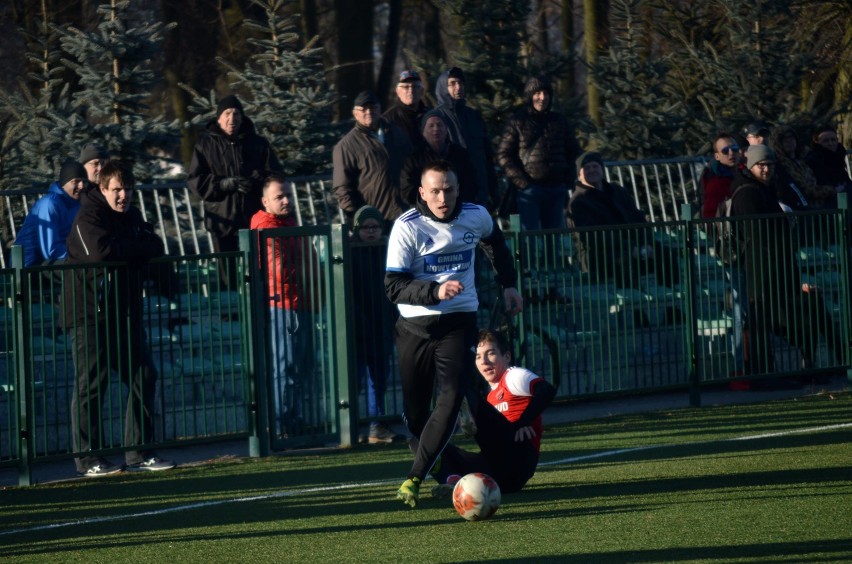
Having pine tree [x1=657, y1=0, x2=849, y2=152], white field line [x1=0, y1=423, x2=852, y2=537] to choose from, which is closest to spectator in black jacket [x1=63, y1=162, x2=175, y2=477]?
white field line [x1=0, y1=423, x2=852, y2=537]

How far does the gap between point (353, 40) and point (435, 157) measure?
1210 cm

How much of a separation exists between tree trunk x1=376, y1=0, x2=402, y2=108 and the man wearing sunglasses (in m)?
13.2

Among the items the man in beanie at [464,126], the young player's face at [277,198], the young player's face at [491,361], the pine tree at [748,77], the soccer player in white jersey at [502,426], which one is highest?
the pine tree at [748,77]

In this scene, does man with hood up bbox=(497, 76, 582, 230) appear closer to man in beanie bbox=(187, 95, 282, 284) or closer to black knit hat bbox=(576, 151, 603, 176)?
black knit hat bbox=(576, 151, 603, 176)

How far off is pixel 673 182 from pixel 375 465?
9132mm

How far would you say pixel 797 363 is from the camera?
13383 millimetres

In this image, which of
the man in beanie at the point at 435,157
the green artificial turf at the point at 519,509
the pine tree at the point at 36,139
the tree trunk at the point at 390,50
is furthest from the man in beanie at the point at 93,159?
the tree trunk at the point at 390,50

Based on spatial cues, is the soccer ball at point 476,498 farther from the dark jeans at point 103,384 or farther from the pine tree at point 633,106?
the pine tree at point 633,106

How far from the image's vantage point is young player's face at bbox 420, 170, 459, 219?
8.07 meters

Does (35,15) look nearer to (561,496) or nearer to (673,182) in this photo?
(673,182)

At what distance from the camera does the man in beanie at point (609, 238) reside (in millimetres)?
12164

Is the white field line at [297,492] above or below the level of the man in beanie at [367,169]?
below

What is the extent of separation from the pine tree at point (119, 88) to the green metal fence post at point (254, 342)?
5305 millimetres

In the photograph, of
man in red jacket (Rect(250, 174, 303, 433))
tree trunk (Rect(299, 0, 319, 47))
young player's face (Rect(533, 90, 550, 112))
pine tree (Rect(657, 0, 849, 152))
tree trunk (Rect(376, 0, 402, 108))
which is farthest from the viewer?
tree trunk (Rect(376, 0, 402, 108))
